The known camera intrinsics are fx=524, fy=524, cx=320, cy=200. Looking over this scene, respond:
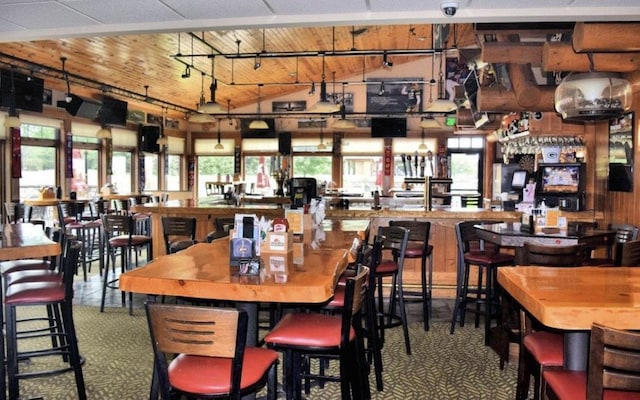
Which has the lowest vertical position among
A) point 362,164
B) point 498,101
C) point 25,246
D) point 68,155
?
point 25,246

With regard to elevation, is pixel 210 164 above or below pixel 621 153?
above

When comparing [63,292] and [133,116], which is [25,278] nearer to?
[63,292]

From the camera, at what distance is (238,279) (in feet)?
6.94

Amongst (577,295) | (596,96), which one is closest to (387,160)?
(596,96)

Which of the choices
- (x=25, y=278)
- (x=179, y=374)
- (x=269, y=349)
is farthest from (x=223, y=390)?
(x=25, y=278)

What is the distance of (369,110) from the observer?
15000 mm

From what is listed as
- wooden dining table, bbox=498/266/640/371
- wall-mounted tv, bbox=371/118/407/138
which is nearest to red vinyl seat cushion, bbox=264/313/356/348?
wooden dining table, bbox=498/266/640/371

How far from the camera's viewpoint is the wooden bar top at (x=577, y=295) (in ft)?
5.96

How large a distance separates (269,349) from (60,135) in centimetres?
966

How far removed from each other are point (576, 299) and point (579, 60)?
351 cm

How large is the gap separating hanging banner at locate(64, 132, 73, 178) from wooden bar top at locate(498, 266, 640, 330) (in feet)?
32.6

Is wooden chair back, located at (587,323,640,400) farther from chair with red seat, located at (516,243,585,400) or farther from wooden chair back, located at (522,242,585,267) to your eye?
wooden chair back, located at (522,242,585,267)

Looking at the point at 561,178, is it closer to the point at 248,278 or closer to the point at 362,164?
the point at 248,278

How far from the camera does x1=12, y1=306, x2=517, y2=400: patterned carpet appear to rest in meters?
3.31
